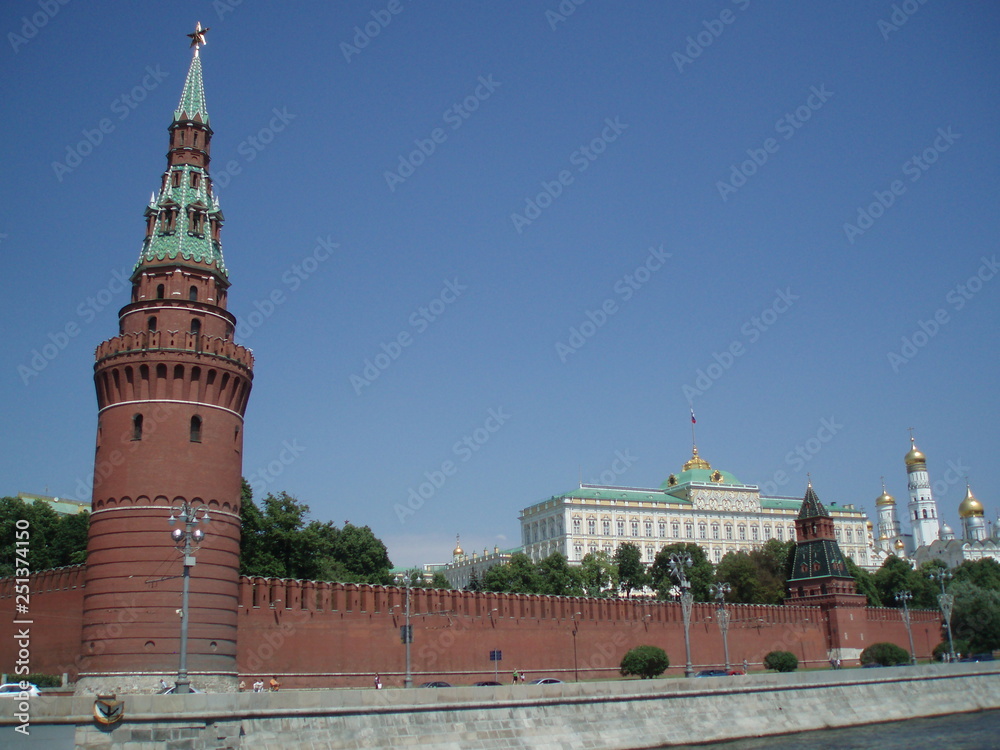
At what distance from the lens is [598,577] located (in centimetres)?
8250

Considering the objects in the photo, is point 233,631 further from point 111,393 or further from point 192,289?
point 192,289

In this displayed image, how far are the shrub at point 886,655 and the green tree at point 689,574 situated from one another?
14.3 metres

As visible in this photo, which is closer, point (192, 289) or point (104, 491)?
point (104, 491)

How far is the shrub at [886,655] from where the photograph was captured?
59281 mm

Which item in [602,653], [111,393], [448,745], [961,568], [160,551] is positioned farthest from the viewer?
[961,568]

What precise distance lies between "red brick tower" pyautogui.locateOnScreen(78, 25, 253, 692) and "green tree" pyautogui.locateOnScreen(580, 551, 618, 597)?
49.7 metres

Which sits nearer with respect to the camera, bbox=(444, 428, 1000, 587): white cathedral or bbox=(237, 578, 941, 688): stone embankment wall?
bbox=(237, 578, 941, 688): stone embankment wall

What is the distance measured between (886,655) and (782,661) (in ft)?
26.2

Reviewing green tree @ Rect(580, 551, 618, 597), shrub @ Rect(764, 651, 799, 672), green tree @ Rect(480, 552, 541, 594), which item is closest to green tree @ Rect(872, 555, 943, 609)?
green tree @ Rect(580, 551, 618, 597)

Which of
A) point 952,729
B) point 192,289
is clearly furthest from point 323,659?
point 952,729

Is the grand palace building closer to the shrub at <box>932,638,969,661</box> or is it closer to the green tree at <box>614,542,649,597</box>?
the green tree at <box>614,542,649,597</box>

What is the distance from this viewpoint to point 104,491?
1353 inches

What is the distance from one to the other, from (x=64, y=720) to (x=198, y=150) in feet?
83.2

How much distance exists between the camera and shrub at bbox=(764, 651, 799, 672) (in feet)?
185
